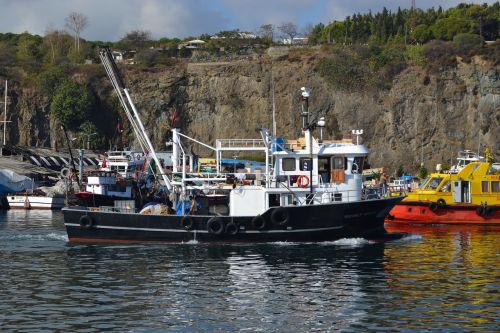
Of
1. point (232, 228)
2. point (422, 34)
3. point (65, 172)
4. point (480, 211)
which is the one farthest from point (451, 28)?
point (232, 228)

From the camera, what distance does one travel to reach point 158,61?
4843 inches

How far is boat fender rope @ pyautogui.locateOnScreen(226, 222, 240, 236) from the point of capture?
4072cm

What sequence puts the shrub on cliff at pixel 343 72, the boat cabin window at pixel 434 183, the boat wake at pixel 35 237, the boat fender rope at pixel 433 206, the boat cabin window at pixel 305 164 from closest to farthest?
the boat cabin window at pixel 305 164, the boat wake at pixel 35 237, the boat fender rope at pixel 433 206, the boat cabin window at pixel 434 183, the shrub on cliff at pixel 343 72

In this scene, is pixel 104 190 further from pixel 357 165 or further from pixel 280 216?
pixel 357 165

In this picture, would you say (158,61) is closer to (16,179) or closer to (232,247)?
(16,179)

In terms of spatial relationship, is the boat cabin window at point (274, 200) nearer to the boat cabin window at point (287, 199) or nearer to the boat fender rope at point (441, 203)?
the boat cabin window at point (287, 199)

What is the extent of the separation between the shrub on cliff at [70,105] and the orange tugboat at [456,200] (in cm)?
6425

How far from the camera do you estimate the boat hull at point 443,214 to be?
53.3 metres

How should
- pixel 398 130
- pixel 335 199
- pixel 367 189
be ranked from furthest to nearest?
pixel 398 130 → pixel 367 189 → pixel 335 199

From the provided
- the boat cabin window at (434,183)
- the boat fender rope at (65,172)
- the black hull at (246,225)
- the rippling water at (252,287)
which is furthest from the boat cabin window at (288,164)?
the boat fender rope at (65,172)

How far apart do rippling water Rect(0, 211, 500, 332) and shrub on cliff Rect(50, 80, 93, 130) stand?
220ft

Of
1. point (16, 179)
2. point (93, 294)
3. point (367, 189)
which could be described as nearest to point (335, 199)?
point (367, 189)

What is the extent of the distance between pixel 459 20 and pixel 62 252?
316ft

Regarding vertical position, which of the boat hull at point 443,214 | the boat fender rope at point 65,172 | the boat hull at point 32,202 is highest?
the boat fender rope at point 65,172
